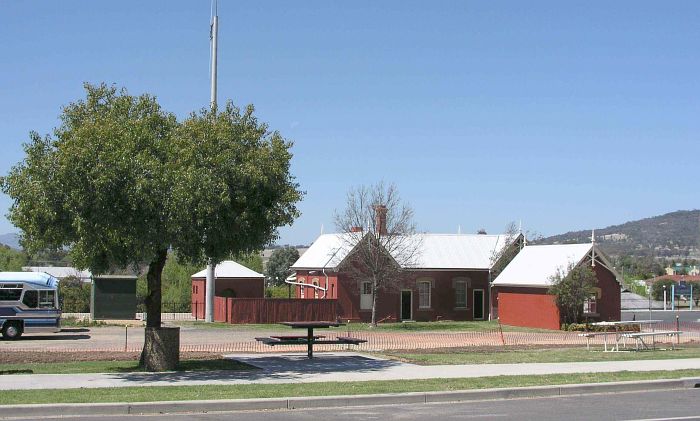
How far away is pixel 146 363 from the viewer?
2070 centimetres

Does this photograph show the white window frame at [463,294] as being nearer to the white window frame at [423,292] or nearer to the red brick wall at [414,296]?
the red brick wall at [414,296]

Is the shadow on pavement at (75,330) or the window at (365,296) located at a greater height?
the window at (365,296)

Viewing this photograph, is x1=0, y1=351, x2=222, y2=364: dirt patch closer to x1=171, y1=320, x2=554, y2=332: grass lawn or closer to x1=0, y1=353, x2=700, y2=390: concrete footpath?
x1=0, y1=353, x2=700, y2=390: concrete footpath

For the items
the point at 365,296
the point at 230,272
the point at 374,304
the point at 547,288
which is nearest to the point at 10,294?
the point at 374,304

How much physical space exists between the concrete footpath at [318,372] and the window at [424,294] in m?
29.1

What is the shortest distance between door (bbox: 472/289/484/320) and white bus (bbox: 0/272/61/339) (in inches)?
1060

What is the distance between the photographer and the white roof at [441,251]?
5334 cm

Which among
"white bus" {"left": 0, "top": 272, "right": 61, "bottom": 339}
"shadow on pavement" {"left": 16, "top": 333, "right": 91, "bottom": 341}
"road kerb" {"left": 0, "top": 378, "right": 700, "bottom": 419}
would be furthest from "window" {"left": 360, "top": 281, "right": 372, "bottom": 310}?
"road kerb" {"left": 0, "top": 378, "right": 700, "bottom": 419}

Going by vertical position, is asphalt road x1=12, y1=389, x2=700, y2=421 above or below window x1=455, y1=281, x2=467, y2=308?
below

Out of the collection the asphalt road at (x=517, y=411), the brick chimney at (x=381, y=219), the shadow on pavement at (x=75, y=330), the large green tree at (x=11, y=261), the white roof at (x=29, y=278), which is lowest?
the shadow on pavement at (x=75, y=330)

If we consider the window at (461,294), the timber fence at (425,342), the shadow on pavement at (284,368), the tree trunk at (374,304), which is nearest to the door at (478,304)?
the window at (461,294)

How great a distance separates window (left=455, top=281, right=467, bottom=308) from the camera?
54.2 metres

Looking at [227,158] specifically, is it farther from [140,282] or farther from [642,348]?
[140,282]

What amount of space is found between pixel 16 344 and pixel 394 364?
1767 cm
